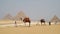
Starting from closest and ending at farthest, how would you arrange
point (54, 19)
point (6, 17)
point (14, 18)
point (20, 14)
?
point (54, 19) < point (14, 18) < point (20, 14) < point (6, 17)

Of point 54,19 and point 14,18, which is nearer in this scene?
point 54,19

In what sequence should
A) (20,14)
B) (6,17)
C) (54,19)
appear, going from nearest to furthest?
(54,19) < (20,14) < (6,17)

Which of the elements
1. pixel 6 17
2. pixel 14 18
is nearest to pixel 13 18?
pixel 14 18

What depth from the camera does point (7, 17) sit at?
3566 cm

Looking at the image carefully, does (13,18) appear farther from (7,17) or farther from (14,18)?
(7,17)

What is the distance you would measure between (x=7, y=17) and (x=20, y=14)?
4.95 m

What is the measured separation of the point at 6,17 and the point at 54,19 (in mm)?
13015

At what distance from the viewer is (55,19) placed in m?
25.9

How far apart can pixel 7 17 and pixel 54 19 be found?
43.1ft

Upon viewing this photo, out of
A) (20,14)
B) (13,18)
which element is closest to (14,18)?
(13,18)

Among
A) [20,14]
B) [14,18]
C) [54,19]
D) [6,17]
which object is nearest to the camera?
[54,19]

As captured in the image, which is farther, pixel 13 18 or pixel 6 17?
pixel 6 17

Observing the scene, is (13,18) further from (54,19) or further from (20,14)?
(54,19)

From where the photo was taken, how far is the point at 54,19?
25.5 meters
